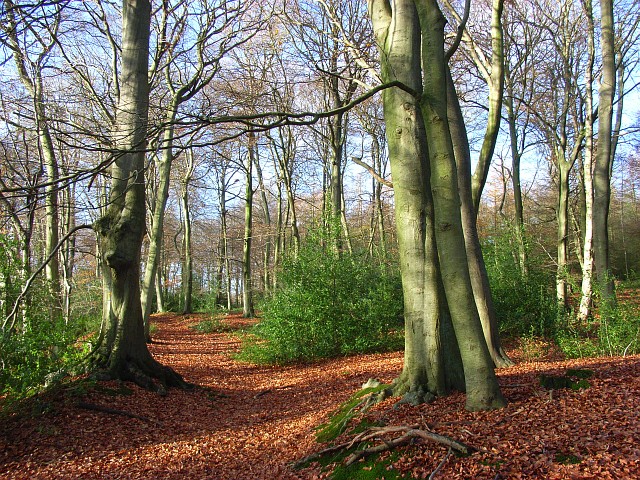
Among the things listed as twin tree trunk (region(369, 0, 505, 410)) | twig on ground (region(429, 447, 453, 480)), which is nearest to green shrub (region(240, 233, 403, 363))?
twin tree trunk (region(369, 0, 505, 410))

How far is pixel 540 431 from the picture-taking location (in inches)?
139

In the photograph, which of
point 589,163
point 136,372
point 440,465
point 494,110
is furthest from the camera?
point 589,163

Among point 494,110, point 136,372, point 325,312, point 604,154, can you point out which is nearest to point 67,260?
point 325,312

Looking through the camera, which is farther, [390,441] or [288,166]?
[288,166]

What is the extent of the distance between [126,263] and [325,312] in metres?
5.85

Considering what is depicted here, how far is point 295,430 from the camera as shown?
6102 mm

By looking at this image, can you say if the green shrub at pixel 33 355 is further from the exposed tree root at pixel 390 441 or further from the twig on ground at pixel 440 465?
the twig on ground at pixel 440 465

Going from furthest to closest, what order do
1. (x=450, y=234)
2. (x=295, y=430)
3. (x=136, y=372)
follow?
(x=136, y=372) < (x=295, y=430) < (x=450, y=234)

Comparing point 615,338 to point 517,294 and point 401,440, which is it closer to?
point 517,294

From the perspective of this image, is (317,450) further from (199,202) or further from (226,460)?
(199,202)

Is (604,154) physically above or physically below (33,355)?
above

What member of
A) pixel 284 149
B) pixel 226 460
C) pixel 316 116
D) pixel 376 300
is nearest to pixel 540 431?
pixel 316 116

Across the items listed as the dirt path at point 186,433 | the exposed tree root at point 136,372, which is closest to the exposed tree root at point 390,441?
the dirt path at point 186,433

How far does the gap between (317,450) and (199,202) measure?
30191 mm
